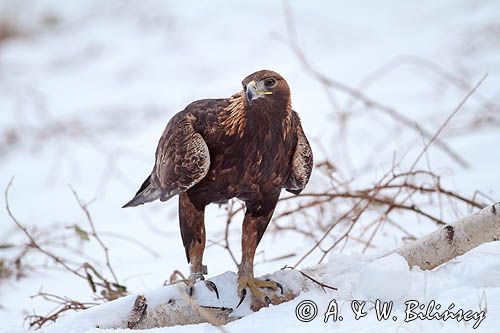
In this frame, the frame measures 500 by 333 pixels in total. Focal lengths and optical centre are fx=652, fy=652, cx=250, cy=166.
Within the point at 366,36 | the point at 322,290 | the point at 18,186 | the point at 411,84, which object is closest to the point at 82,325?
the point at 322,290

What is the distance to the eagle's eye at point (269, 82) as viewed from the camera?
2357mm

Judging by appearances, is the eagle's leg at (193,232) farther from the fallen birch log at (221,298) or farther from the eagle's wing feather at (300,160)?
the eagle's wing feather at (300,160)

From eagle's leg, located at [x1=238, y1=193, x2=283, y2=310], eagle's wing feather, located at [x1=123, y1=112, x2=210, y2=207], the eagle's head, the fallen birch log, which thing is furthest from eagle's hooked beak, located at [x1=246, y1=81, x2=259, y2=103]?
the fallen birch log

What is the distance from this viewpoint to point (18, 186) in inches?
330

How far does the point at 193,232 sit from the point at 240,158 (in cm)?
39

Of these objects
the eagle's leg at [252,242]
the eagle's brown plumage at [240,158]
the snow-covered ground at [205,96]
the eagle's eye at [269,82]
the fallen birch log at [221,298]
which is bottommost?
the fallen birch log at [221,298]

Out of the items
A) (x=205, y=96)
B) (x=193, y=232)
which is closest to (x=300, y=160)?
(x=193, y=232)

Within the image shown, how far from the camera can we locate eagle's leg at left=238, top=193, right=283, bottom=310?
2508 mm

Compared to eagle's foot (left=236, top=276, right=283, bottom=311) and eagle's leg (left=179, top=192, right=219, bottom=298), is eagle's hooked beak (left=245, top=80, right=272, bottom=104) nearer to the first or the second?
eagle's leg (left=179, top=192, right=219, bottom=298)

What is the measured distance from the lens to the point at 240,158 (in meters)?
2.44

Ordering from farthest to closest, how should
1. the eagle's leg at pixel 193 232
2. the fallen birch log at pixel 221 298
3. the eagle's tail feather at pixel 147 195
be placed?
1. the eagle's tail feather at pixel 147 195
2. the eagle's leg at pixel 193 232
3. the fallen birch log at pixel 221 298

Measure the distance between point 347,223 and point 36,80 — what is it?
10.5 meters

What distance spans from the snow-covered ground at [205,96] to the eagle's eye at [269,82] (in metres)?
0.73

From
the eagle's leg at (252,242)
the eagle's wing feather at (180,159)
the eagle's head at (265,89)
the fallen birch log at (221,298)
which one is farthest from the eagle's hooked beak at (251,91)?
the fallen birch log at (221,298)
